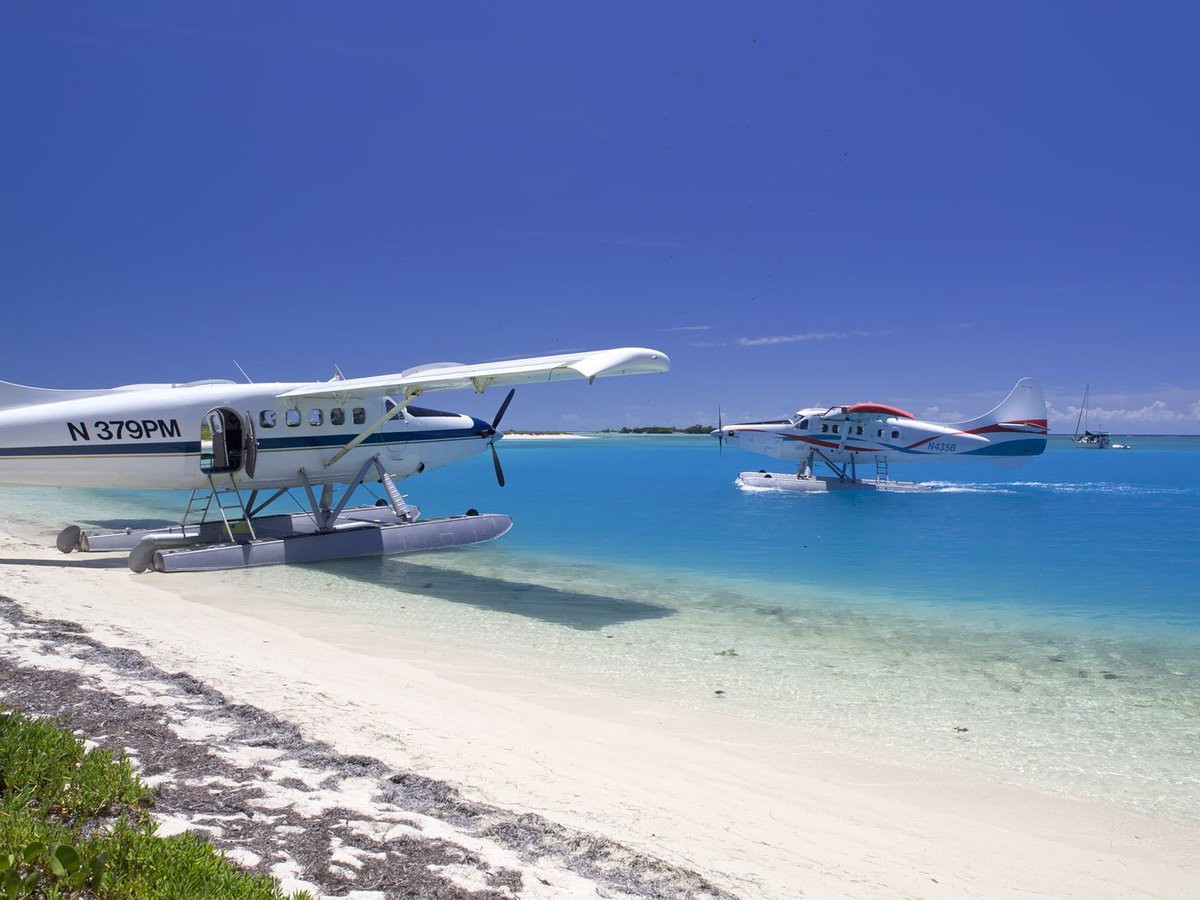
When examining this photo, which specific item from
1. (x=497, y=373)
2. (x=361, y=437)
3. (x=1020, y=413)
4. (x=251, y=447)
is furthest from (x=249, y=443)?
(x=1020, y=413)

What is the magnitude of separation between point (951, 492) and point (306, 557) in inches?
1218

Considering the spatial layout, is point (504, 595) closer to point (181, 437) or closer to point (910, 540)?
point (181, 437)

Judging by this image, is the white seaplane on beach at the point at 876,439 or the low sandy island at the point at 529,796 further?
the white seaplane on beach at the point at 876,439

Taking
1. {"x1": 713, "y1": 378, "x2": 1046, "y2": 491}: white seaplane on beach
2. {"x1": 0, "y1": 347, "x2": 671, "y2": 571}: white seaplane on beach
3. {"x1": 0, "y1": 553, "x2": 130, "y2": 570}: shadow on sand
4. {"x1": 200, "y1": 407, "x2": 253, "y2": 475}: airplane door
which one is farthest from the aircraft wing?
{"x1": 713, "y1": 378, "x2": 1046, "y2": 491}: white seaplane on beach

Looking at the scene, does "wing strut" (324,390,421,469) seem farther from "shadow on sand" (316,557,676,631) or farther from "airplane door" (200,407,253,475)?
"shadow on sand" (316,557,676,631)

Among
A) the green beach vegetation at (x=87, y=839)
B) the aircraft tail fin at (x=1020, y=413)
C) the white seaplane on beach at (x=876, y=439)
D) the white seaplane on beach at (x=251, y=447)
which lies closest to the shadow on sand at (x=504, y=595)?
the white seaplane on beach at (x=251, y=447)

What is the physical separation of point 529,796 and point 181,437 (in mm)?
10044

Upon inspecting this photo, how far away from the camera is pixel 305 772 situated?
3.75 m

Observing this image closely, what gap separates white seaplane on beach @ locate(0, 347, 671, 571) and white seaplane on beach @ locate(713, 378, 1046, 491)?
21.6m

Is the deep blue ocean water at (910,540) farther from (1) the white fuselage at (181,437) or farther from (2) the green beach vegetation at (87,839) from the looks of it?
(2) the green beach vegetation at (87,839)

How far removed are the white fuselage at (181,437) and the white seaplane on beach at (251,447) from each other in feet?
0.06

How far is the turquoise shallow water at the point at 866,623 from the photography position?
18.7 ft

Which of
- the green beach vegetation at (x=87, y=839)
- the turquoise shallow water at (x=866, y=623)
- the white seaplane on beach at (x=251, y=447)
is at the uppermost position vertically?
the white seaplane on beach at (x=251, y=447)

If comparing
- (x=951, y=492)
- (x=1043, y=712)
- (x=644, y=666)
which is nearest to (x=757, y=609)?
(x=644, y=666)
